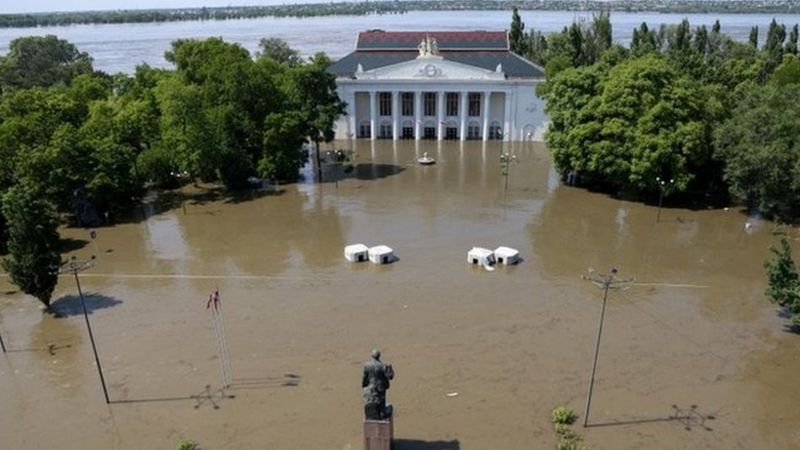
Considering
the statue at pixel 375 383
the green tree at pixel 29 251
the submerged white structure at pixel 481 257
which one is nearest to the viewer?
the statue at pixel 375 383

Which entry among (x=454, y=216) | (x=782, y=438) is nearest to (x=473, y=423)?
(x=782, y=438)

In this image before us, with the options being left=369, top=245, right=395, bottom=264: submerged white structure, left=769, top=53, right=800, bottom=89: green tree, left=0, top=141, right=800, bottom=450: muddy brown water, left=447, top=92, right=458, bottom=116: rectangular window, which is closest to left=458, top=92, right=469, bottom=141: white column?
left=447, top=92, right=458, bottom=116: rectangular window

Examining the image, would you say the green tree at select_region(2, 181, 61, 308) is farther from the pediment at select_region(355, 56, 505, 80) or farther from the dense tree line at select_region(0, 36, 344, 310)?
the pediment at select_region(355, 56, 505, 80)

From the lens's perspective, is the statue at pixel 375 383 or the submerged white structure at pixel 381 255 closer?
the statue at pixel 375 383

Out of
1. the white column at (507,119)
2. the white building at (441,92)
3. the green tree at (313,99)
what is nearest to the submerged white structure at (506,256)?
the green tree at (313,99)

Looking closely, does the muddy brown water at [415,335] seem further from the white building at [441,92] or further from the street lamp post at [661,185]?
the white building at [441,92]
